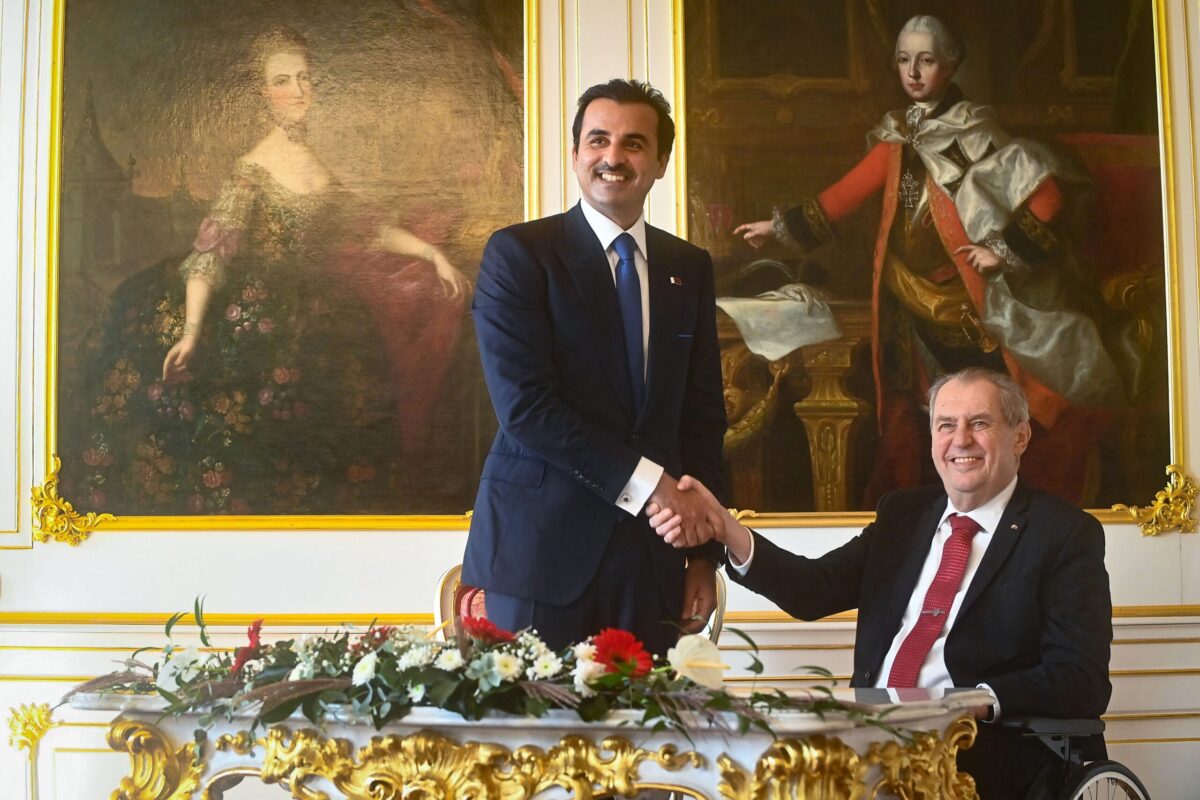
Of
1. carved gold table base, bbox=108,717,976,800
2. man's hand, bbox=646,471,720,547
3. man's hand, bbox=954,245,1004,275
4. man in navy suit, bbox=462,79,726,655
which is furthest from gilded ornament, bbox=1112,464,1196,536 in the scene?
carved gold table base, bbox=108,717,976,800

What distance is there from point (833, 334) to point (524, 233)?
2152 millimetres

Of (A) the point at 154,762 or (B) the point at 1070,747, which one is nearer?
(A) the point at 154,762

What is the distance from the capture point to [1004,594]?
3049 mm

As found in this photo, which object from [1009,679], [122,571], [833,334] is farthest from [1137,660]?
[122,571]

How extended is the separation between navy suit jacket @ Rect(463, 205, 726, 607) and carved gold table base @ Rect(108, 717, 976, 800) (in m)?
0.58

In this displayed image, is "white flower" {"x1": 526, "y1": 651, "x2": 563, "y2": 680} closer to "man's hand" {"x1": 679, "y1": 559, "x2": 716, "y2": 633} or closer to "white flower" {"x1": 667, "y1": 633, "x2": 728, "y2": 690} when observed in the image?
"white flower" {"x1": 667, "y1": 633, "x2": 728, "y2": 690}

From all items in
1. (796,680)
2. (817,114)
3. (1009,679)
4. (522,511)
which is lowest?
(796,680)

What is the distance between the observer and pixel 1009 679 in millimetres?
2828

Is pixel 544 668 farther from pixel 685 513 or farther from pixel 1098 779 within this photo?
pixel 1098 779

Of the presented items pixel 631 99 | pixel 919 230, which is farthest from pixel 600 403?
pixel 919 230

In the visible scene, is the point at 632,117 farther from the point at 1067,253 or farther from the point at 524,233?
the point at 1067,253

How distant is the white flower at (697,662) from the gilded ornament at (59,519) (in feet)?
11.1

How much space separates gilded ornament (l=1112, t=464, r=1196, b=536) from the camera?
4.76 metres

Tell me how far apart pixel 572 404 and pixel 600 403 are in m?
0.06
